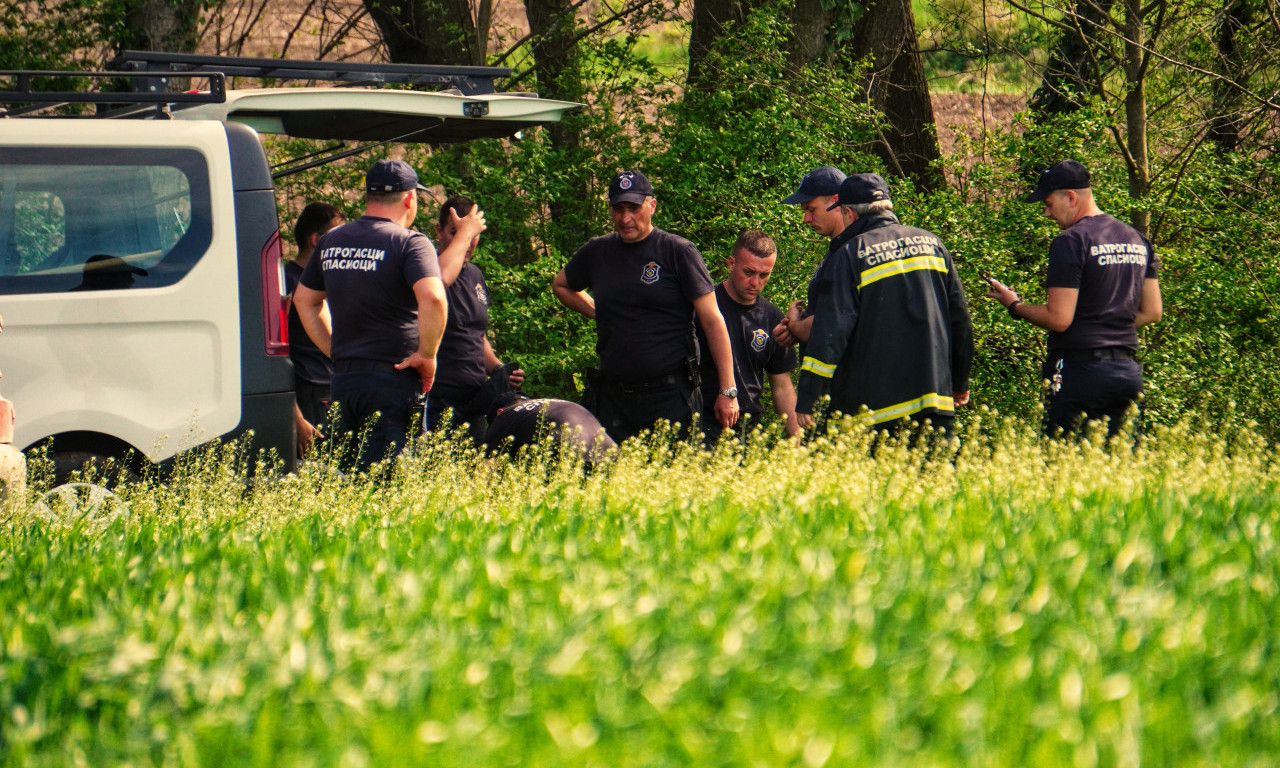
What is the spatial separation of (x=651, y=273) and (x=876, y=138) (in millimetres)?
4658

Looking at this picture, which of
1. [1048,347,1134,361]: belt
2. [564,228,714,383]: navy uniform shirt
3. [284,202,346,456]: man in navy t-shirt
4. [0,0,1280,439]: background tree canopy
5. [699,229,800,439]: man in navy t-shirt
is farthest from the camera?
[0,0,1280,439]: background tree canopy

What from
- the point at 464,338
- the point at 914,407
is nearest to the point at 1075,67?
the point at 914,407

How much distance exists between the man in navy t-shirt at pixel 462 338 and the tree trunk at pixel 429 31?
478 centimetres

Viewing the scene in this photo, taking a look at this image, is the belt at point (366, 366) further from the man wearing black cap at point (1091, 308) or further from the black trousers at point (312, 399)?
the man wearing black cap at point (1091, 308)

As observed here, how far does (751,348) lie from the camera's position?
23.5ft

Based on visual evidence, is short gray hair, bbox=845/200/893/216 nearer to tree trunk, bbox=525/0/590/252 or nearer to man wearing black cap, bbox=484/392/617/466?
man wearing black cap, bbox=484/392/617/466

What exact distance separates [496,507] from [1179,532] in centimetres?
209

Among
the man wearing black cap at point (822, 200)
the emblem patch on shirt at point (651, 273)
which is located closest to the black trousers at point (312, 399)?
the emblem patch on shirt at point (651, 273)

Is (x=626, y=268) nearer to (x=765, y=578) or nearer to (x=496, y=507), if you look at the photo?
(x=496, y=507)

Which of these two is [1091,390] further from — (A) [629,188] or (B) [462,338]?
(B) [462,338]

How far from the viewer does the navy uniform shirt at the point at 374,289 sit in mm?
6008

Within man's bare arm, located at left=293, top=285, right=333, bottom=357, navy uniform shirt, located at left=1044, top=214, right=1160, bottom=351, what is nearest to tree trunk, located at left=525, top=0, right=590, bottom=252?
man's bare arm, located at left=293, top=285, right=333, bottom=357

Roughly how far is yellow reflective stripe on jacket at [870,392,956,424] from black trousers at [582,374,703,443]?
46.4 inches

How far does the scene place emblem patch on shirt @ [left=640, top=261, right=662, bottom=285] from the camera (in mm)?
6770
